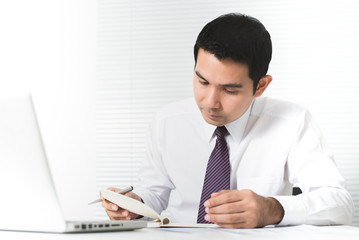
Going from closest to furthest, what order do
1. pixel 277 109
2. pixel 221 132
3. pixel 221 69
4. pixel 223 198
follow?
pixel 223 198 → pixel 221 69 → pixel 221 132 → pixel 277 109

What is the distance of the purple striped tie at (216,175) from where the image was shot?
1.60 m

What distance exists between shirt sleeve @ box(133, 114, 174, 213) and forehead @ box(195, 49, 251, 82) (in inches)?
18.9

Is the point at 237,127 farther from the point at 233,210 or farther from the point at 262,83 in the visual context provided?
the point at 233,210

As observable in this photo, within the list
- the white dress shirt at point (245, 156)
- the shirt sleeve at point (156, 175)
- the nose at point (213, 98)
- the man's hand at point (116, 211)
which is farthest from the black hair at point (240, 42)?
the man's hand at point (116, 211)

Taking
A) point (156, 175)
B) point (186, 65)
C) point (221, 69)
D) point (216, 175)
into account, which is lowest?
point (156, 175)

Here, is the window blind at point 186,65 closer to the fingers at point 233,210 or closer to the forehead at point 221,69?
the forehead at point 221,69

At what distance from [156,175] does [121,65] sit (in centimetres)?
138

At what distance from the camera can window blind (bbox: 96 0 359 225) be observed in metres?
2.89

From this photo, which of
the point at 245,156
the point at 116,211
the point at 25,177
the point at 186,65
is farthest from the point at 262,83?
the point at 186,65

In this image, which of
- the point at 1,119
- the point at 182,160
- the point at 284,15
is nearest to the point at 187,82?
the point at 284,15

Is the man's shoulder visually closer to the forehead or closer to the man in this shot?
the man

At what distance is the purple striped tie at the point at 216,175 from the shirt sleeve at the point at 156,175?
332 mm

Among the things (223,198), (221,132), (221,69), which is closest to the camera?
(223,198)

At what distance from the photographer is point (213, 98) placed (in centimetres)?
158
